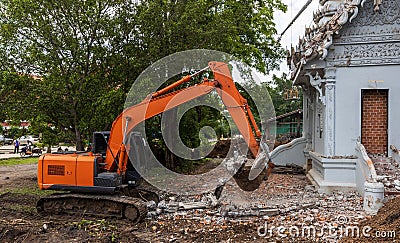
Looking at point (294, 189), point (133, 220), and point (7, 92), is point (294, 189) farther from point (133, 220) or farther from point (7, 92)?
point (7, 92)

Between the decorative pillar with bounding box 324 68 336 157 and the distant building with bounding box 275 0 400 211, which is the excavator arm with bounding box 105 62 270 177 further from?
the distant building with bounding box 275 0 400 211

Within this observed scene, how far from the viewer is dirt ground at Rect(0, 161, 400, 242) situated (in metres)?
8.52

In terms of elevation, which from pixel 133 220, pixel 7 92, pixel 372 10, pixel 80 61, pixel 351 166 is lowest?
pixel 133 220

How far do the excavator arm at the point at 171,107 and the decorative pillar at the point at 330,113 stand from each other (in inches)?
130

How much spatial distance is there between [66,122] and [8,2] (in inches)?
193

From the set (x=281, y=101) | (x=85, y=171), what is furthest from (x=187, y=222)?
(x=281, y=101)

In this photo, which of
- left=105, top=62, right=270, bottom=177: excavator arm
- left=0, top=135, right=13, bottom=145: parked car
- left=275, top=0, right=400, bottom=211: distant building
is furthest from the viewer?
left=0, top=135, right=13, bottom=145: parked car

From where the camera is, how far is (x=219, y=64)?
1078 centimetres

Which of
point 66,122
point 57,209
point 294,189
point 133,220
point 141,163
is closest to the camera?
point 133,220

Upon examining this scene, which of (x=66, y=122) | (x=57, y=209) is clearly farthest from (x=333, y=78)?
(x=66, y=122)

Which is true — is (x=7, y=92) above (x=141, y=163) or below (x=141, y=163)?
above

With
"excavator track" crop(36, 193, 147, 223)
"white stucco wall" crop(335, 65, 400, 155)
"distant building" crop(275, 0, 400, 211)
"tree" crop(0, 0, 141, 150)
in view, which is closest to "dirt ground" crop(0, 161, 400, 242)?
"excavator track" crop(36, 193, 147, 223)

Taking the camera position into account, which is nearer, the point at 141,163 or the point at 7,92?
the point at 141,163

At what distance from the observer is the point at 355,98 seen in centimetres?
1279
